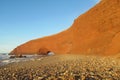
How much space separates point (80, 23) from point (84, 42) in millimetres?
6990

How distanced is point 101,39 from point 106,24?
2.68 meters

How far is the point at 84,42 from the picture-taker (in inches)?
1671

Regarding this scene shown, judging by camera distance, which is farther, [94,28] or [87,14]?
[87,14]

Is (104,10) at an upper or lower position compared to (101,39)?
upper

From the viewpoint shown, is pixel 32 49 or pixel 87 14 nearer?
pixel 87 14

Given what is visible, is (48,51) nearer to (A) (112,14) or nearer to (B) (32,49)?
(B) (32,49)

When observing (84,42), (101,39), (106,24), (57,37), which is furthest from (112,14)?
(57,37)

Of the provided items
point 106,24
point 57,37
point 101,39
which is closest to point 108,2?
point 106,24

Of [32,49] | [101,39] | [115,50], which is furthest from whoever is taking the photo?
[32,49]

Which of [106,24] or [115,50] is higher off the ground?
[106,24]

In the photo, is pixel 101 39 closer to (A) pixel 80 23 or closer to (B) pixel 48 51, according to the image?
(A) pixel 80 23

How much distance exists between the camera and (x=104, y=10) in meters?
38.8

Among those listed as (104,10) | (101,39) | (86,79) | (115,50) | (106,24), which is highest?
(104,10)

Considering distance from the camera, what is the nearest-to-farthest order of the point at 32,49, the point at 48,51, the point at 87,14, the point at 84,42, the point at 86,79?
the point at 86,79
the point at 84,42
the point at 87,14
the point at 48,51
the point at 32,49
